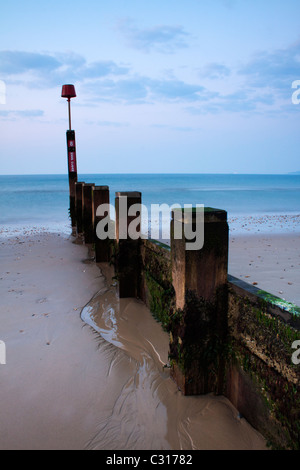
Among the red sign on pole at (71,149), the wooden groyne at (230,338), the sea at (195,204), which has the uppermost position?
the red sign on pole at (71,149)

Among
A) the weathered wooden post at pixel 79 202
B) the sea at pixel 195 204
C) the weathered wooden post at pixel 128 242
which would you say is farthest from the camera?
the sea at pixel 195 204

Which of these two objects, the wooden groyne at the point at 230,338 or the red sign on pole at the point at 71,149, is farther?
the red sign on pole at the point at 71,149

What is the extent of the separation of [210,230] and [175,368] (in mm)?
1306

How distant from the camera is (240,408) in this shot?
2.67 m

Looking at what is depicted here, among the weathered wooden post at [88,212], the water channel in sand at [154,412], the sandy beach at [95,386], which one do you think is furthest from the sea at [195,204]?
the water channel in sand at [154,412]

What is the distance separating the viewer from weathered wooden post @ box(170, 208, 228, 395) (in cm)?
261

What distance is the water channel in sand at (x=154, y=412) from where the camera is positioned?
2.51 m

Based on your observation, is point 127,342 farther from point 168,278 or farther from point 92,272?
point 92,272

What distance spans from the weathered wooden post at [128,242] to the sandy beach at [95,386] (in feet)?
0.91

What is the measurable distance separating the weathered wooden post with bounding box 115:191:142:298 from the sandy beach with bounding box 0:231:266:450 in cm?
28

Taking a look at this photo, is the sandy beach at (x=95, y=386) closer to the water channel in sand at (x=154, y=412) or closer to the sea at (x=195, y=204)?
the water channel in sand at (x=154, y=412)

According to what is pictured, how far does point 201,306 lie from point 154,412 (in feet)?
3.13

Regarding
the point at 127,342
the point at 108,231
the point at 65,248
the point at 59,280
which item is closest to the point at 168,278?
the point at 127,342

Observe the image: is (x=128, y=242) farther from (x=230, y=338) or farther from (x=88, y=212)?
(x=88, y=212)
